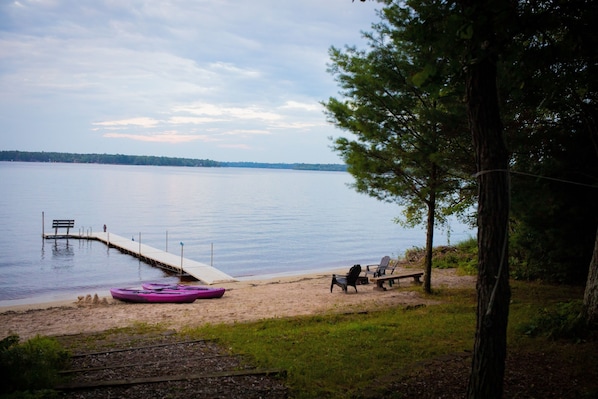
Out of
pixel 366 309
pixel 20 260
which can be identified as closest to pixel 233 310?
pixel 366 309

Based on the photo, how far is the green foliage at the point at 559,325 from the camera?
8.16m

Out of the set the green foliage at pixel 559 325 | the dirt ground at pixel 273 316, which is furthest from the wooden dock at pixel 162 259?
the green foliage at pixel 559 325

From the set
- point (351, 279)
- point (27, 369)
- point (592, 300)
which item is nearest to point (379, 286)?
point (351, 279)

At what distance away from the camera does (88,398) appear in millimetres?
5891

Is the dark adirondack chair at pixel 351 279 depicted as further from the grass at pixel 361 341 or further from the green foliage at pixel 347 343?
the green foliage at pixel 347 343

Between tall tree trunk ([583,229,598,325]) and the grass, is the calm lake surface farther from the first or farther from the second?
tall tree trunk ([583,229,598,325])

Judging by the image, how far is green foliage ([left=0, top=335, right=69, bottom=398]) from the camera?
586cm

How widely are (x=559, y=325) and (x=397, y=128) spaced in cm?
704

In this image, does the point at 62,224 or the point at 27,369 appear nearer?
the point at 27,369

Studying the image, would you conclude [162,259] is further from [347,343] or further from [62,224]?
[347,343]

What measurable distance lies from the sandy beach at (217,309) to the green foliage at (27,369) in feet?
14.4

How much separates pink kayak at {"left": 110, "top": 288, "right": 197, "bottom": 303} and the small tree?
7521 mm

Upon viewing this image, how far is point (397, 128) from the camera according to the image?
13766mm

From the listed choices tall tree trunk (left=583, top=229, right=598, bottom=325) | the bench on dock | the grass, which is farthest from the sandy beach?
the bench on dock
